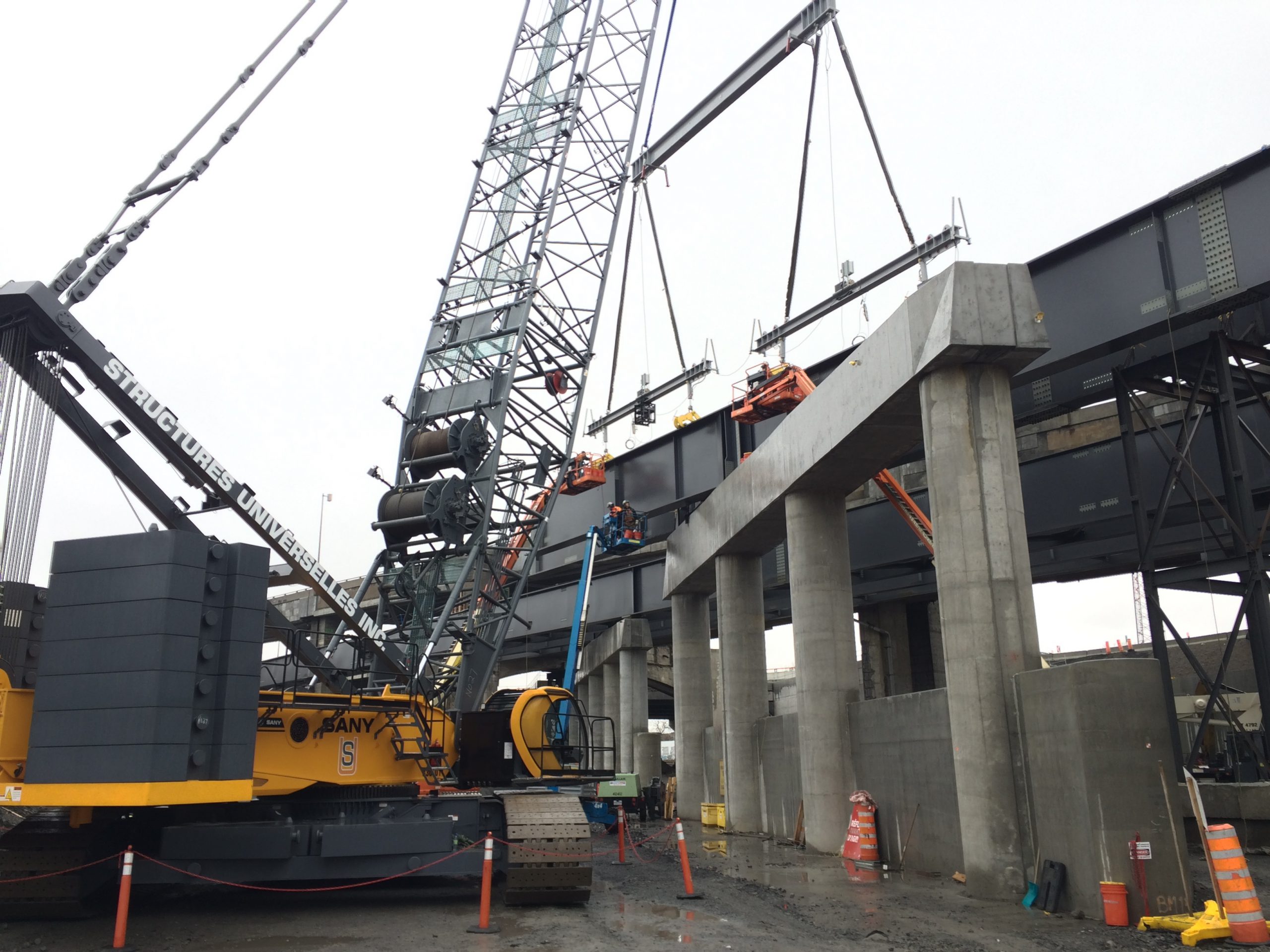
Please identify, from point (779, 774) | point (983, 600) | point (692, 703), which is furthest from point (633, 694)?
point (983, 600)

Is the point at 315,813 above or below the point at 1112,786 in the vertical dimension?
below

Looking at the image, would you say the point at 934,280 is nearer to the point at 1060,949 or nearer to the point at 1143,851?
the point at 1143,851

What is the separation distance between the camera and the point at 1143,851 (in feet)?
35.2

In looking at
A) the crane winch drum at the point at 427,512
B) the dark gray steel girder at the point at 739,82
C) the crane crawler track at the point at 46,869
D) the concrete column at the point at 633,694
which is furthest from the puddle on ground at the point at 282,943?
the concrete column at the point at 633,694

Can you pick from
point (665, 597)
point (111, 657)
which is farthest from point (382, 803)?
point (665, 597)

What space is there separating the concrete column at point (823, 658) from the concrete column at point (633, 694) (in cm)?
1678

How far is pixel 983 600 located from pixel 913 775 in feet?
13.7

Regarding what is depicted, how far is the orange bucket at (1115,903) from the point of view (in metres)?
10.6

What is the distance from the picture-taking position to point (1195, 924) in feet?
31.6

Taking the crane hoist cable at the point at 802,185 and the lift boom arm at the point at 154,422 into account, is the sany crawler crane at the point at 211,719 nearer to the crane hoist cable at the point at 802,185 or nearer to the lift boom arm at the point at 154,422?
the lift boom arm at the point at 154,422

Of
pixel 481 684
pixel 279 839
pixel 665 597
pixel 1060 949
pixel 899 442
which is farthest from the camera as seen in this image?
pixel 665 597

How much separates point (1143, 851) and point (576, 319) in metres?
19.4

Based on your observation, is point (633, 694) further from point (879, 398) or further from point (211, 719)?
point (211, 719)

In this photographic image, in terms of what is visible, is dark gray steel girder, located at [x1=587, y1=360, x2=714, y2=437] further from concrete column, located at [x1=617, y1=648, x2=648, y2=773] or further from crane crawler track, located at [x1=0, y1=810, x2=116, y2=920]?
crane crawler track, located at [x1=0, y1=810, x2=116, y2=920]
